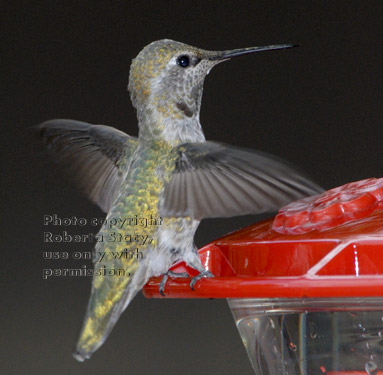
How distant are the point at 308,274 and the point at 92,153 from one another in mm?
836

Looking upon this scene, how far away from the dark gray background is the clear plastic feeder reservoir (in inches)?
74.1

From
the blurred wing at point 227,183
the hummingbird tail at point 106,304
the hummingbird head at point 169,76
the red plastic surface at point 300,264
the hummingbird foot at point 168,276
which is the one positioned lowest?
the hummingbird tail at point 106,304

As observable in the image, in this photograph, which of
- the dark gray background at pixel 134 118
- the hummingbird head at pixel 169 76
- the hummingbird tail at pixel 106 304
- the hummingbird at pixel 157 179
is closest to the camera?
the hummingbird at pixel 157 179

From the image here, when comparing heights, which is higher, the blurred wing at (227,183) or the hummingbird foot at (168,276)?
the blurred wing at (227,183)

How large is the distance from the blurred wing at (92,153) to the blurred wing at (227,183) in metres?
0.29

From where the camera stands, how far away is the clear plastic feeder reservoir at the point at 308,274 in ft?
4.56

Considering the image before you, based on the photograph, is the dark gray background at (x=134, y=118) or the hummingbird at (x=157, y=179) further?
the dark gray background at (x=134, y=118)

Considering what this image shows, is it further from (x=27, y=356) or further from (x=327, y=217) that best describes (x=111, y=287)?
(x=27, y=356)

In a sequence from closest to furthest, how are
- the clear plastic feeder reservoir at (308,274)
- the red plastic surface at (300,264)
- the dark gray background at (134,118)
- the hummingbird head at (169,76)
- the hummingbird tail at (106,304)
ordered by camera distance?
the red plastic surface at (300,264) → the clear plastic feeder reservoir at (308,274) → the hummingbird tail at (106,304) → the hummingbird head at (169,76) → the dark gray background at (134,118)

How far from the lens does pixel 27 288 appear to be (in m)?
3.58

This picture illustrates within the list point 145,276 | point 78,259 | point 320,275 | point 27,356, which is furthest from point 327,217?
point 27,356

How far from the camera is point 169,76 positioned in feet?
6.19

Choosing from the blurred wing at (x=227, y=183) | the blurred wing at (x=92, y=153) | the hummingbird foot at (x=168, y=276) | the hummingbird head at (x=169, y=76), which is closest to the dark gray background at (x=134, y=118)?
the blurred wing at (x=92, y=153)

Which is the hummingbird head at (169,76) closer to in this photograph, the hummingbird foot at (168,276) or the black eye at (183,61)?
the black eye at (183,61)
